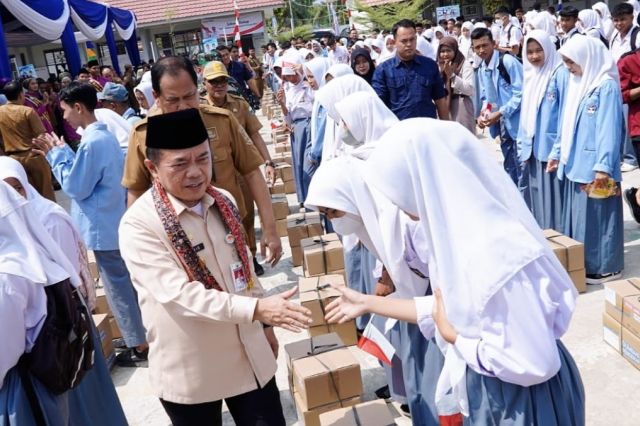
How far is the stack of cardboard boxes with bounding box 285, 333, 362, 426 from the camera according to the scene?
9.16 ft

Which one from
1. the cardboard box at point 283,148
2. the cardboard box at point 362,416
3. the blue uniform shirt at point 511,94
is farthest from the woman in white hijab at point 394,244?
the cardboard box at point 283,148

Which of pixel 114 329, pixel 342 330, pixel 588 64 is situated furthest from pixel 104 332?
pixel 588 64

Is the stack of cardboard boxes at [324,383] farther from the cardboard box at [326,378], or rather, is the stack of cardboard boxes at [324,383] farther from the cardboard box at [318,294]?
the cardboard box at [318,294]

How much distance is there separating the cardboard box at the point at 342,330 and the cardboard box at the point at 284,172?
374 cm

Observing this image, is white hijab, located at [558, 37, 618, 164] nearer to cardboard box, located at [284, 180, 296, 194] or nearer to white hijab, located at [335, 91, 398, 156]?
white hijab, located at [335, 91, 398, 156]

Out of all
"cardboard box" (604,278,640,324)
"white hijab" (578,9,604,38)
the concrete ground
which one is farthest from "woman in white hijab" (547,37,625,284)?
"white hijab" (578,9,604,38)

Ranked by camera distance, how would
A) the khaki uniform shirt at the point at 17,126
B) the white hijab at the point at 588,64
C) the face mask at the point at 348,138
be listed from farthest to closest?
the khaki uniform shirt at the point at 17,126 → the white hijab at the point at 588,64 → the face mask at the point at 348,138

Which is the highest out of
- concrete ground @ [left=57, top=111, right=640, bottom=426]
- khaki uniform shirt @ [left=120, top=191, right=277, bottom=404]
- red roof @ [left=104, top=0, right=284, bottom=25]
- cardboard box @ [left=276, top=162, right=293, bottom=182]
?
red roof @ [left=104, top=0, right=284, bottom=25]

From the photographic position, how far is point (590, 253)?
4133mm

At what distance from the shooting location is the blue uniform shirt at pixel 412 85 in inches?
203

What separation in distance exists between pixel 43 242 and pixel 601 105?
333cm

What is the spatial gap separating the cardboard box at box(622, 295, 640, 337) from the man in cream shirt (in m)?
2.03

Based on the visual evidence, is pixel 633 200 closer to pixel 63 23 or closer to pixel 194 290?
pixel 194 290

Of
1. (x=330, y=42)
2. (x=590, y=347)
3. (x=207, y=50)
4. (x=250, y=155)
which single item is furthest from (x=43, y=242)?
(x=207, y=50)
